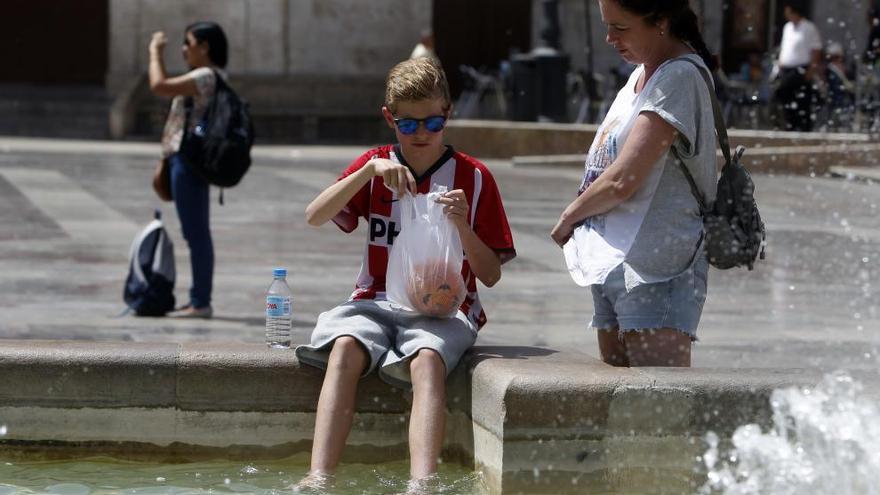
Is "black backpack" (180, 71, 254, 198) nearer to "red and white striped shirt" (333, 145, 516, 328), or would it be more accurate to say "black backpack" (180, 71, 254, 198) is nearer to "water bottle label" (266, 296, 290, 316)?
"water bottle label" (266, 296, 290, 316)

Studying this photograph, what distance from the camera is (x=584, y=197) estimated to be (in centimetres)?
487

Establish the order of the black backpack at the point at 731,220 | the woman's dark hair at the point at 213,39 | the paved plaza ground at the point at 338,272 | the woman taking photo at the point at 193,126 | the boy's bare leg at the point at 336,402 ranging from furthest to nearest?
the woman's dark hair at the point at 213,39 < the woman taking photo at the point at 193,126 < the paved plaza ground at the point at 338,272 < the boy's bare leg at the point at 336,402 < the black backpack at the point at 731,220

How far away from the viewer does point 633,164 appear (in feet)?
15.5

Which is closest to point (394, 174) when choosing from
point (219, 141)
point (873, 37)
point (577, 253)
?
point (577, 253)

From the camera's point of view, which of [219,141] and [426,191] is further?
[219,141]

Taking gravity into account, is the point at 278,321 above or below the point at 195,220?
above

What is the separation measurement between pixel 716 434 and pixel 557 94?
763 inches

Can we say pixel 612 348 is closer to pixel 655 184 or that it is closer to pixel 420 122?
pixel 655 184

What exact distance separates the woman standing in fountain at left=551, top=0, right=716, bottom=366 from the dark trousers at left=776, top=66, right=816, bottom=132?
57.0 ft

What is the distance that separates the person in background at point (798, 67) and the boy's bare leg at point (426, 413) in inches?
681

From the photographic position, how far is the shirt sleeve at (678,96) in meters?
4.71

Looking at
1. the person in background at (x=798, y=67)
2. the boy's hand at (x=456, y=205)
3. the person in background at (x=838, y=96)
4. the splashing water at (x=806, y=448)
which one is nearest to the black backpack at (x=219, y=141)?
the boy's hand at (x=456, y=205)

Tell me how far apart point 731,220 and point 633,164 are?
35 centimetres

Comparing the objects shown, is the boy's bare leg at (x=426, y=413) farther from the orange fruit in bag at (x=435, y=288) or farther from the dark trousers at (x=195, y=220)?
the dark trousers at (x=195, y=220)
